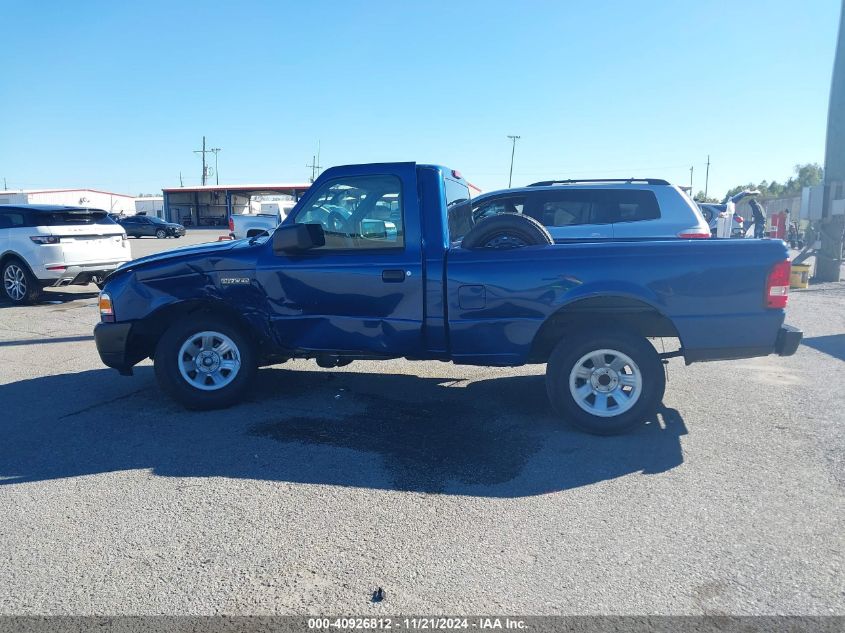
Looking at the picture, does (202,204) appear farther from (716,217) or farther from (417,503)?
(417,503)

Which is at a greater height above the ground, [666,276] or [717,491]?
[666,276]

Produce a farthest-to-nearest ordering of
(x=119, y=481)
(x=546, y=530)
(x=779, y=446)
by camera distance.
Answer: (x=779, y=446) < (x=119, y=481) < (x=546, y=530)

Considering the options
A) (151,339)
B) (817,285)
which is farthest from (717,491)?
(817,285)

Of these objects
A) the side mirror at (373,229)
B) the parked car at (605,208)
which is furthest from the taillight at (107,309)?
the parked car at (605,208)

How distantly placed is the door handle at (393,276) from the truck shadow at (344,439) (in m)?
1.14

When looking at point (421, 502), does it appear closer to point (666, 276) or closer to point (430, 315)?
point (430, 315)

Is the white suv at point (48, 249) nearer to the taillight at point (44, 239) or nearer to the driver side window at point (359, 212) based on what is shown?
A: the taillight at point (44, 239)

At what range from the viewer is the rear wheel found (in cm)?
1168

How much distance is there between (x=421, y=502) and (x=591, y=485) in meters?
1.09

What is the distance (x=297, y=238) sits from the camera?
523 centimetres

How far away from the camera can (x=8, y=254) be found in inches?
461

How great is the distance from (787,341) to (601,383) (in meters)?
1.37

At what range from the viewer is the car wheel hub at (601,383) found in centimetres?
502

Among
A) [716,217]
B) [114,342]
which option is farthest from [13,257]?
[716,217]
